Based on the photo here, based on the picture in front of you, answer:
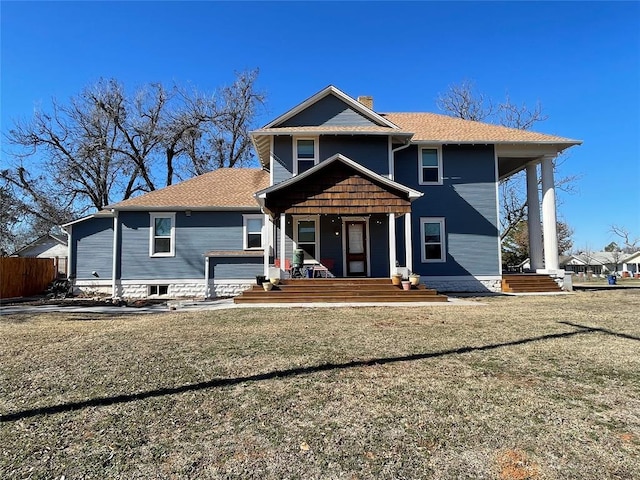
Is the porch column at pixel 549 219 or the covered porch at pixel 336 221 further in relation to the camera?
the porch column at pixel 549 219

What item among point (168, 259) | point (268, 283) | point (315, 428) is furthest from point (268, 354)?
point (168, 259)

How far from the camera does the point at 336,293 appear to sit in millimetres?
12305

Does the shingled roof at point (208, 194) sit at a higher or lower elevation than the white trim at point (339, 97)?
lower

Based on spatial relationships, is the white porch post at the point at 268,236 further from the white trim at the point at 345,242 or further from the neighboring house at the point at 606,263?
the neighboring house at the point at 606,263

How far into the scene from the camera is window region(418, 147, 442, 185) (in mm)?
16328

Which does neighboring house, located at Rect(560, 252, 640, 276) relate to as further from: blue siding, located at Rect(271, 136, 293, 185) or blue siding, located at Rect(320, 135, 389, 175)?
blue siding, located at Rect(271, 136, 293, 185)

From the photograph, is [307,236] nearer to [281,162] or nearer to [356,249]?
[356,249]

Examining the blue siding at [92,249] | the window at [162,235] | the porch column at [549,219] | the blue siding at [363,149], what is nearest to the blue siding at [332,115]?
the blue siding at [363,149]

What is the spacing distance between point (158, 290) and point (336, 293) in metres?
8.09

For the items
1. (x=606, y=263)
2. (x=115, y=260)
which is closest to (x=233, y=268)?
(x=115, y=260)

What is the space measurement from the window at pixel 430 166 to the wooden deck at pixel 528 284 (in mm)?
4765

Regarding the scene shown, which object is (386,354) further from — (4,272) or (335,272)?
(4,272)

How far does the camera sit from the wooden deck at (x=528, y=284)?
15391 mm

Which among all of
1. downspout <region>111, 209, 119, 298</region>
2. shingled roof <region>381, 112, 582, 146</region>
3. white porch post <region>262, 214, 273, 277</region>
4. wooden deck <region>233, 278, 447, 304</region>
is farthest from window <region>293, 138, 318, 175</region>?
downspout <region>111, 209, 119, 298</region>
